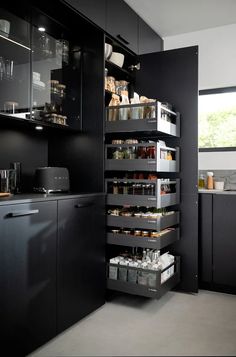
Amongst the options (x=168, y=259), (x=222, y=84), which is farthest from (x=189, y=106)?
(x=168, y=259)

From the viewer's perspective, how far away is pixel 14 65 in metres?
2.10

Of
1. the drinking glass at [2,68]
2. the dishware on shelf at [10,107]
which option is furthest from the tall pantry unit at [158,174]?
the drinking glass at [2,68]

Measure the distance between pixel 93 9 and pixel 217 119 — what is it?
67.0 inches

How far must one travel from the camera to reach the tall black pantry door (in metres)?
2.75

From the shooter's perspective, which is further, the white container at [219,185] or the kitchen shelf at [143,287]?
the white container at [219,185]

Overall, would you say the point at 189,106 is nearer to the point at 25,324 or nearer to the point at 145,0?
the point at 145,0

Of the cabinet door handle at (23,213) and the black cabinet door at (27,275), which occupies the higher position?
the cabinet door handle at (23,213)

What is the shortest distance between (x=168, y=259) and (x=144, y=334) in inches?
28.2

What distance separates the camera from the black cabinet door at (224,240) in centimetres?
275

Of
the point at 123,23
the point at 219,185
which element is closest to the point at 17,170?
the point at 123,23

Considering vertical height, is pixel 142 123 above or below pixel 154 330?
above

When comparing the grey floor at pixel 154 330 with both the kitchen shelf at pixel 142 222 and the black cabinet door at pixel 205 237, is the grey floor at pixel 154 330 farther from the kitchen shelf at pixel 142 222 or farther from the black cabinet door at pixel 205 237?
the kitchen shelf at pixel 142 222

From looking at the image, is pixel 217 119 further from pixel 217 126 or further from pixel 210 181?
pixel 210 181

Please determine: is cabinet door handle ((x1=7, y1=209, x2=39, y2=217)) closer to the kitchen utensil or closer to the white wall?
the kitchen utensil
